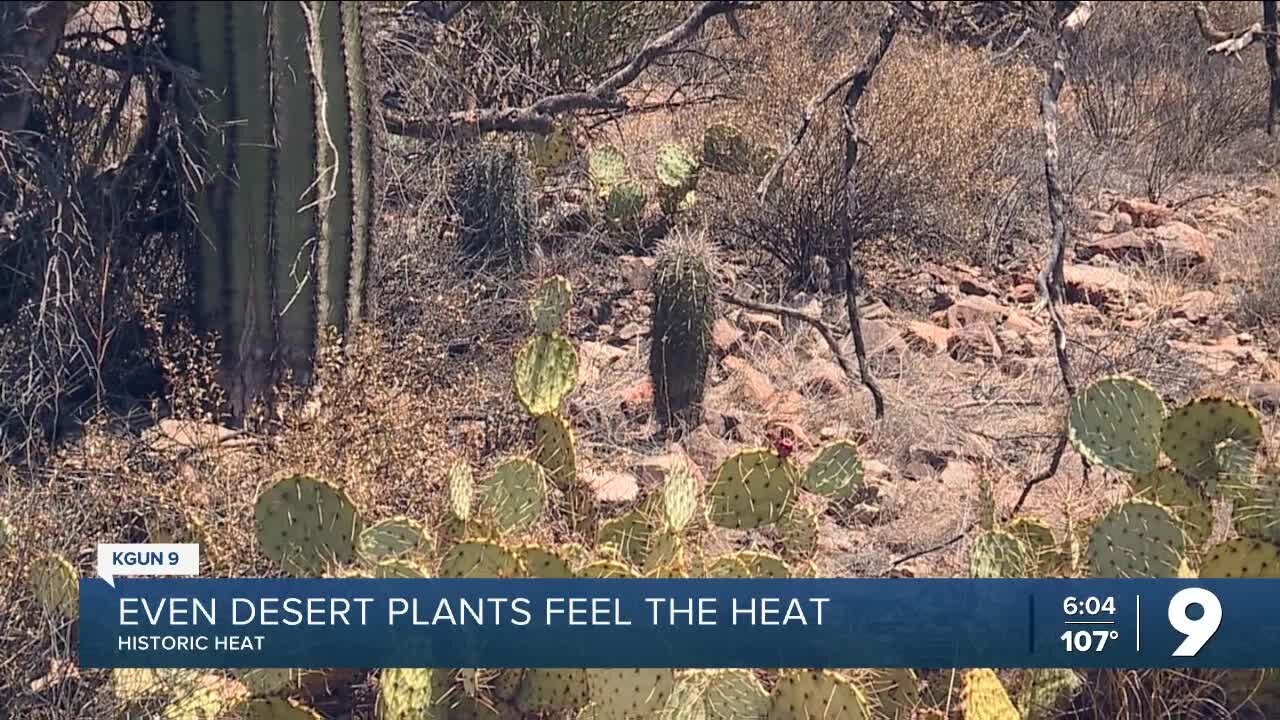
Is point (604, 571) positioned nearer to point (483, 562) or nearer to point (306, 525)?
point (483, 562)

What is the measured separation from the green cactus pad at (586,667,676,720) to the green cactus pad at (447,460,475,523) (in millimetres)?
651

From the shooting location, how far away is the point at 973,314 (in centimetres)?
646

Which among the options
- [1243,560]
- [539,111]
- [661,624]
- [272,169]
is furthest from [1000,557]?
[539,111]

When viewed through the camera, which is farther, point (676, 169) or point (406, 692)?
point (676, 169)

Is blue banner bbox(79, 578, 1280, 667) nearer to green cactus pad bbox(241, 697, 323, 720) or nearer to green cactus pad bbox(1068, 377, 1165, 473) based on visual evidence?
green cactus pad bbox(241, 697, 323, 720)

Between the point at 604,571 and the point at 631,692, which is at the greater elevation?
the point at 604,571

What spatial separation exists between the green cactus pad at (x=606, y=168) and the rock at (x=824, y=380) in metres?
1.49

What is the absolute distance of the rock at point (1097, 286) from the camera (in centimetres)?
662

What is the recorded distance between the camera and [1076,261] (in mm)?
7055

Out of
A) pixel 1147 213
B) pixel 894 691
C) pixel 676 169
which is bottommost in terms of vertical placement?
pixel 894 691

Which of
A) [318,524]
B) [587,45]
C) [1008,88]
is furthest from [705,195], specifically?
[318,524]

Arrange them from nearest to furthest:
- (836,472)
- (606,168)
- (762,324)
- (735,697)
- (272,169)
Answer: (735,697), (836,472), (272,169), (762,324), (606,168)

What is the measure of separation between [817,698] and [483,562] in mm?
796

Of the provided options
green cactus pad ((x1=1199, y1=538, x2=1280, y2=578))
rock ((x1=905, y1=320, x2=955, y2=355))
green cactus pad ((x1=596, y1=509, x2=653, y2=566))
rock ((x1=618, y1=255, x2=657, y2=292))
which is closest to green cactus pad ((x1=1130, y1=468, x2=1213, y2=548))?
green cactus pad ((x1=1199, y1=538, x2=1280, y2=578))
